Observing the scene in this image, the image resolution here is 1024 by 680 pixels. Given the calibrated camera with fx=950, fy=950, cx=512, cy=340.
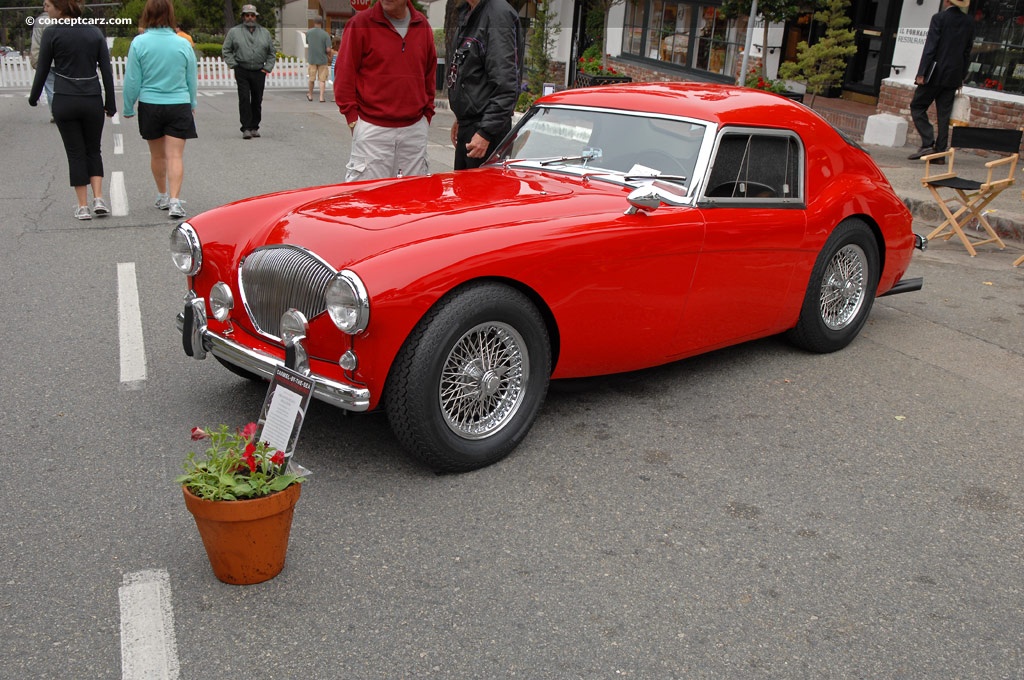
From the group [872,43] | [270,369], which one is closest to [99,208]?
[270,369]

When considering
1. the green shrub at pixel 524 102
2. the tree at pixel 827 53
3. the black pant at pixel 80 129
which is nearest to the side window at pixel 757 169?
the black pant at pixel 80 129

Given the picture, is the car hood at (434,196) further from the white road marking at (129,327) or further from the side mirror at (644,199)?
the white road marking at (129,327)

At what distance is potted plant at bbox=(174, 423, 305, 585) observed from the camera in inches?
Result: 113

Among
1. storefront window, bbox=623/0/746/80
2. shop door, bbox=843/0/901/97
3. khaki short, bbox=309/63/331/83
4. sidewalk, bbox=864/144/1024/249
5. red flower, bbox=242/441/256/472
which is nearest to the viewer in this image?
red flower, bbox=242/441/256/472

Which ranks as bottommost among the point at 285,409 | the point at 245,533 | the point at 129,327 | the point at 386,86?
the point at 129,327

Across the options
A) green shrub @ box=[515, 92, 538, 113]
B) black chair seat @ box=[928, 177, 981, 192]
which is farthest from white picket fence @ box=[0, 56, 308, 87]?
black chair seat @ box=[928, 177, 981, 192]

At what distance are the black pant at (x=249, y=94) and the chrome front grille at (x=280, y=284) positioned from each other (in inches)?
413

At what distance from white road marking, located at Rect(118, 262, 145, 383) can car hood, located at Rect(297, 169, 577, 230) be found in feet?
4.47

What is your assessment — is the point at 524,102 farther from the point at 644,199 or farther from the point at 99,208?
the point at 644,199

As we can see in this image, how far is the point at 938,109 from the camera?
11.9 m

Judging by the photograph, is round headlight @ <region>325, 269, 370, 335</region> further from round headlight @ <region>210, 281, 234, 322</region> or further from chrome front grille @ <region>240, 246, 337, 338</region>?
round headlight @ <region>210, 281, 234, 322</region>

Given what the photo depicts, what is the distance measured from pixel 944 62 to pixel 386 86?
8130 millimetres

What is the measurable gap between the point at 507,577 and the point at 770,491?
4.10 feet

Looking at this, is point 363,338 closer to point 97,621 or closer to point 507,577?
point 507,577
